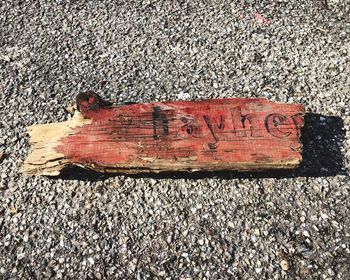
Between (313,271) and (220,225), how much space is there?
0.60 m

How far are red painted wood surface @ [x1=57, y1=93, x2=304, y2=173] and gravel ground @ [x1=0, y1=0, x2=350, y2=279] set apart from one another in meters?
0.21

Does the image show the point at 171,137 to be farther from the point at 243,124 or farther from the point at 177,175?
the point at 243,124

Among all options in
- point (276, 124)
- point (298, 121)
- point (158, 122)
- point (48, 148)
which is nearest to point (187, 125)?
point (158, 122)

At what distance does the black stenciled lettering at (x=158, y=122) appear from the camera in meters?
2.96

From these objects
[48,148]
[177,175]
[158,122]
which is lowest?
[177,175]

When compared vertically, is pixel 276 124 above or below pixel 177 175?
above

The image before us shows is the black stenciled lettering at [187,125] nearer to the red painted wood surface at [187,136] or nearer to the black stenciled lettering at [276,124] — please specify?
the red painted wood surface at [187,136]

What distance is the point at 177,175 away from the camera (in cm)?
300

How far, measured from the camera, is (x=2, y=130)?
3303 mm

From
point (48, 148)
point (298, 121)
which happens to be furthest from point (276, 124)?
point (48, 148)

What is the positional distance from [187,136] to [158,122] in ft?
0.77

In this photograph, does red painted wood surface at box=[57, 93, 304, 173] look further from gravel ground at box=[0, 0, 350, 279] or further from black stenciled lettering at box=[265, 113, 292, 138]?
gravel ground at box=[0, 0, 350, 279]

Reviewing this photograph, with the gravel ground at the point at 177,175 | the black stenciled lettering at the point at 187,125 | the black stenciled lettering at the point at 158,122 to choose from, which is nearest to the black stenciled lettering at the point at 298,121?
the gravel ground at the point at 177,175

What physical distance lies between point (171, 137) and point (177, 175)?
27 centimetres
